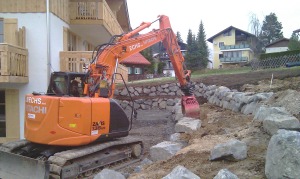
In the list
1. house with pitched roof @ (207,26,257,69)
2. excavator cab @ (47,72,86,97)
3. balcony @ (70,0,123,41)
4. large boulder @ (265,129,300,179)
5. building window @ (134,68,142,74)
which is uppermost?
house with pitched roof @ (207,26,257,69)

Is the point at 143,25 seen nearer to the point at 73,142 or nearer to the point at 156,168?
the point at 73,142

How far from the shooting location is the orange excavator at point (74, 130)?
23.3 feet

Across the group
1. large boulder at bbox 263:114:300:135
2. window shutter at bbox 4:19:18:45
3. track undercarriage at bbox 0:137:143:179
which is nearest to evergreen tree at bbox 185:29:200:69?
window shutter at bbox 4:19:18:45

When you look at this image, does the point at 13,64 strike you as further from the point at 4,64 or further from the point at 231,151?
the point at 231,151

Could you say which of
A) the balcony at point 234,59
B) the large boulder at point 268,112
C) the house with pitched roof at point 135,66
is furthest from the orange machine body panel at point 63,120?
the balcony at point 234,59

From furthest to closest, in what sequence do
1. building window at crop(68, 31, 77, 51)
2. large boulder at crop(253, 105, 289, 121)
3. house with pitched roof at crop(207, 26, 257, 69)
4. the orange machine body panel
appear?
house with pitched roof at crop(207, 26, 257, 69), building window at crop(68, 31, 77, 51), the orange machine body panel, large boulder at crop(253, 105, 289, 121)

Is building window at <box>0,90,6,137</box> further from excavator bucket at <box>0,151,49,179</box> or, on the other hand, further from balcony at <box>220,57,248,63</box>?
balcony at <box>220,57,248,63</box>

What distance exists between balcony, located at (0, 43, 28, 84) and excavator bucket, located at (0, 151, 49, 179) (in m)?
4.26

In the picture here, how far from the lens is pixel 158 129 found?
45.6ft

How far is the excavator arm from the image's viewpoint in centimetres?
842

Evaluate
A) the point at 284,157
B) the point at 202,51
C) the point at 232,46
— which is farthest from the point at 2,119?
the point at 232,46

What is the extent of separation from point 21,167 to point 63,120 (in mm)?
1307

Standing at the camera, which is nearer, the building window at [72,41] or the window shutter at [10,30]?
the window shutter at [10,30]

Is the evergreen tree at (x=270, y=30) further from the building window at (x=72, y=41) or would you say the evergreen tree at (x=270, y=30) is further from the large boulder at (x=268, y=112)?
the large boulder at (x=268, y=112)
